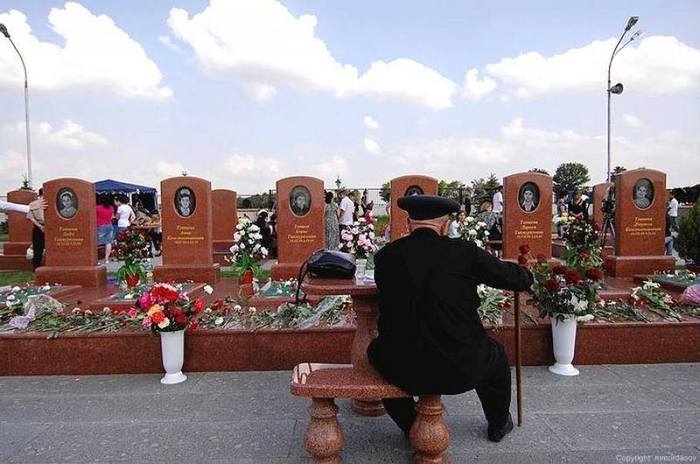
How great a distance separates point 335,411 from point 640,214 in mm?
8504

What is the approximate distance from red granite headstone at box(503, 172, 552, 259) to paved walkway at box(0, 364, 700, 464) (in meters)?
5.04

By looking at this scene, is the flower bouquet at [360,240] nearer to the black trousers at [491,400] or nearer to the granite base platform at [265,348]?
the granite base platform at [265,348]

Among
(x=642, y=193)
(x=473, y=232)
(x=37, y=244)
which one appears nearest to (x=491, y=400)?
→ (x=473, y=232)

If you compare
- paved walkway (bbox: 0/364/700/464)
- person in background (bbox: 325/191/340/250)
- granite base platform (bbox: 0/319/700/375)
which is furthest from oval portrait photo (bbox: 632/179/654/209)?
person in background (bbox: 325/191/340/250)

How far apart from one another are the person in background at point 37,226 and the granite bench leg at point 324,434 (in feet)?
27.2

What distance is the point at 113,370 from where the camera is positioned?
5.06 meters

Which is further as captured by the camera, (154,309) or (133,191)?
(133,191)

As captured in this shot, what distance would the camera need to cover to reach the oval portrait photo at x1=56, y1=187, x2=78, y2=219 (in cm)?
928

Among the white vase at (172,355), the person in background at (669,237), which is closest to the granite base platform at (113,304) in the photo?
the white vase at (172,355)

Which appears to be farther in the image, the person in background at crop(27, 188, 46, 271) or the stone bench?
the person in background at crop(27, 188, 46, 271)

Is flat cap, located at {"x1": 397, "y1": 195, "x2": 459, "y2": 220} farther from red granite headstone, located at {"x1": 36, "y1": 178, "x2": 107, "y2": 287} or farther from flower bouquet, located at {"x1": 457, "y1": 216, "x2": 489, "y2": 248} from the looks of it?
red granite headstone, located at {"x1": 36, "y1": 178, "x2": 107, "y2": 287}

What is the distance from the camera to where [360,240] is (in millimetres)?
7570

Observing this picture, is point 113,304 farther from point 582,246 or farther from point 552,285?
point 582,246

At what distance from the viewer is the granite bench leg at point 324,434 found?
10.0 ft
